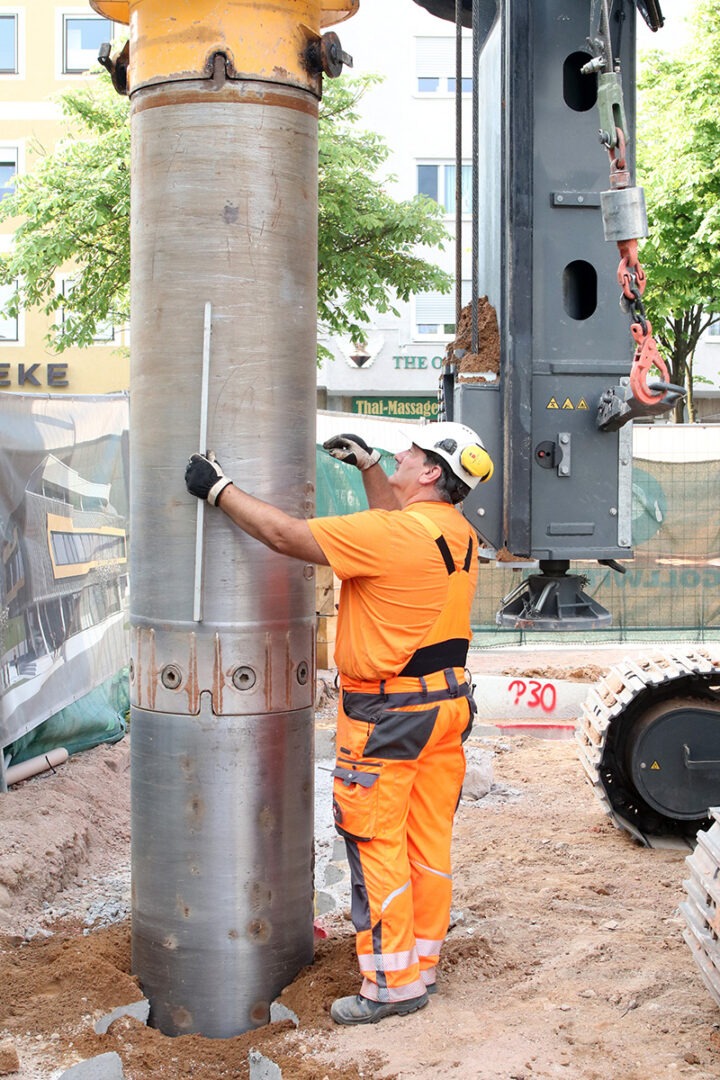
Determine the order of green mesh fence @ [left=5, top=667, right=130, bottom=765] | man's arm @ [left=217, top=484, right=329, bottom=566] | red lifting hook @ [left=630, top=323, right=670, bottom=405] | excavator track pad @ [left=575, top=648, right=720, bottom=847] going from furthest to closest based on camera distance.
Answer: green mesh fence @ [left=5, top=667, right=130, bottom=765] < excavator track pad @ [left=575, top=648, right=720, bottom=847] < red lifting hook @ [left=630, top=323, right=670, bottom=405] < man's arm @ [left=217, top=484, right=329, bottom=566]

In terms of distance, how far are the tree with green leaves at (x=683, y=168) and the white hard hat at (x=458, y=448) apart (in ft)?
54.5

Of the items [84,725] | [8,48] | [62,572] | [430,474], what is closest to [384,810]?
[430,474]

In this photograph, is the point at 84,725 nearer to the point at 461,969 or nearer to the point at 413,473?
the point at 461,969

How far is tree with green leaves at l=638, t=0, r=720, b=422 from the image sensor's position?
21500 mm

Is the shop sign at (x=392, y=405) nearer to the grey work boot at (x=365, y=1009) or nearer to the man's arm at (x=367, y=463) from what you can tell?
the man's arm at (x=367, y=463)

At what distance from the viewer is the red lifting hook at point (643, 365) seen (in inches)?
184

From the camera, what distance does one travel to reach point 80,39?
31.2 m

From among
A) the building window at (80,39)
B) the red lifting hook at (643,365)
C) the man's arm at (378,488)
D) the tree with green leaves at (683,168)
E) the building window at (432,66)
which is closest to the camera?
the red lifting hook at (643,365)

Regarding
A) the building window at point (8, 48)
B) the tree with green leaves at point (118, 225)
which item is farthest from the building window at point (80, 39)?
the tree with green leaves at point (118, 225)

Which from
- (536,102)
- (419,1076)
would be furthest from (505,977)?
(536,102)

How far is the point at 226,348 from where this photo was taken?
184 inches

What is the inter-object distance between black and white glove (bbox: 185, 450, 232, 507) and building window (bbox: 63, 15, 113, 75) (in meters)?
29.0

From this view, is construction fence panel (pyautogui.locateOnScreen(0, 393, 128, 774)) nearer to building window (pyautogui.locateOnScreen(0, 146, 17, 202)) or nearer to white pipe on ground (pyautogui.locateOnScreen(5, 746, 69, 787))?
white pipe on ground (pyautogui.locateOnScreen(5, 746, 69, 787))

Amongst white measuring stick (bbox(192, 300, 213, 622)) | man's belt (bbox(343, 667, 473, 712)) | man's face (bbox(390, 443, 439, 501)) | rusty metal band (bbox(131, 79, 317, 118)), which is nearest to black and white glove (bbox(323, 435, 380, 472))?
man's face (bbox(390, 443, 439, 501))
